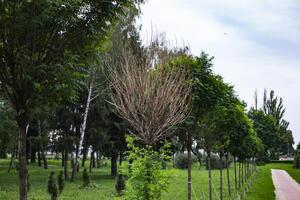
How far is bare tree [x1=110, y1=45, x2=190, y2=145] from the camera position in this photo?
11.3 metres

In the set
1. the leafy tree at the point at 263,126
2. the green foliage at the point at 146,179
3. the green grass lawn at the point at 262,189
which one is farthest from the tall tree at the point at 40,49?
the leafy tree at the point at 263,126

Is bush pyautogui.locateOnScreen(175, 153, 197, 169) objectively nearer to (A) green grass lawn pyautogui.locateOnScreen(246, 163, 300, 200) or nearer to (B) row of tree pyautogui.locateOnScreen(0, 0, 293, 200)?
(A) green grass lawn pyautogui.locateOnScreen(246, 163, 300, 200)

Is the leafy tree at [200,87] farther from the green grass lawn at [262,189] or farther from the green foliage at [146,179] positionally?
the green grass lawn at [262,189]

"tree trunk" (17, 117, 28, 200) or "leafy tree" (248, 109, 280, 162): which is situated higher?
"leafy tree" (248, 109, 280, 162)

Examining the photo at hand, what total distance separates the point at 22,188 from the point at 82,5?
310 centimetres

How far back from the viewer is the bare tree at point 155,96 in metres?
11.3

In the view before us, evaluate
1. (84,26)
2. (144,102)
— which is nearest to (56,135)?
(144,102)

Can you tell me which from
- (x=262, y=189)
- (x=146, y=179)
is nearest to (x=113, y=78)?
(x=146, y=179)

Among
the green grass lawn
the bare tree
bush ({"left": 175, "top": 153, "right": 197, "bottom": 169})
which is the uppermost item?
the bare tree

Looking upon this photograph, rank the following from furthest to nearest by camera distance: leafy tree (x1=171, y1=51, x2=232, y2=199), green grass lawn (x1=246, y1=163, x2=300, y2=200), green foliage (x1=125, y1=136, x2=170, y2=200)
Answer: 1. green grass lawn (x1=246, y1=163, x2=300, y2=200)
2. leafy tree (x1=171, y1=51, x2=232, y2=199)
3. green foliage (x1=125, y1=136, x2=170, y2=200)

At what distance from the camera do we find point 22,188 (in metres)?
7.21

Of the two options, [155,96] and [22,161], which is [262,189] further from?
[22,161]

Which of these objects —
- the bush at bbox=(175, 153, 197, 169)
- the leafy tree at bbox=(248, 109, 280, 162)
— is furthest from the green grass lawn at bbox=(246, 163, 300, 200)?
the bush at bbox=(175, 153, 197, 169)

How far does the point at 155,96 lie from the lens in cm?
1245
